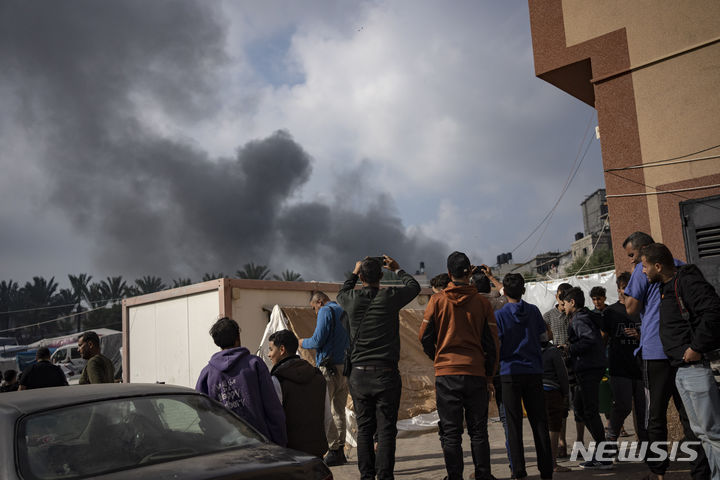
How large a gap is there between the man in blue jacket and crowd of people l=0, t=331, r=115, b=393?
7.37 feet

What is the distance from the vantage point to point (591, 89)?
27.7 feet

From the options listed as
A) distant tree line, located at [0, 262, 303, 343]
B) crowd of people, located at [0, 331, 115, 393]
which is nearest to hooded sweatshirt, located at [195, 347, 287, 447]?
crowd of people, located at [0, 331, 115, 393]

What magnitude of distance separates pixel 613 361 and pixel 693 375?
6.19 feet

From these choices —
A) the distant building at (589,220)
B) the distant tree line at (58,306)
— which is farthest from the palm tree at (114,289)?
the distant building at (589,220)

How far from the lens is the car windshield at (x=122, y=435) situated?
252 cm

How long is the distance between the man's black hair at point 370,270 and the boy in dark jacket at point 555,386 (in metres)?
1.96

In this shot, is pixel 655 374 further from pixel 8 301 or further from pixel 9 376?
pixel 8 301

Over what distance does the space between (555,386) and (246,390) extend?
3.34 meters

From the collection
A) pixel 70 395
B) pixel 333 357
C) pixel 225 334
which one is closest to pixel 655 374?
pixel 225 334

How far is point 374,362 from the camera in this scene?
4805mm

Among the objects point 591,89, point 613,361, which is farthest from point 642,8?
point 613,361

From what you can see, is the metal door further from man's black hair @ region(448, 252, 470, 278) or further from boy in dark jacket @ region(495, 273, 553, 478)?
man's black hair @ region(448, 252, 470, 278)

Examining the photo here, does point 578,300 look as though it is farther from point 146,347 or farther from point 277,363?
point 146,347

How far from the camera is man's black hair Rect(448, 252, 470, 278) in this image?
15.6 ft
